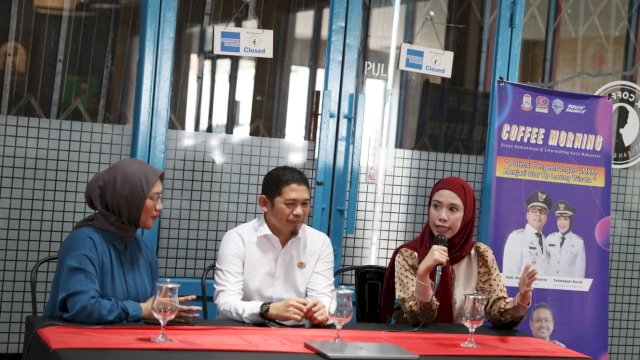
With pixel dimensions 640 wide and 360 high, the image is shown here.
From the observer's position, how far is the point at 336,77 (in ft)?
14.7

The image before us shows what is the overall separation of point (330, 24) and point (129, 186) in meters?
1.92

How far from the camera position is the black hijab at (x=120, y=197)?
9.37 ft

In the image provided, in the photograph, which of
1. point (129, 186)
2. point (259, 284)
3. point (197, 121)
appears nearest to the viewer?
point (129, 186)

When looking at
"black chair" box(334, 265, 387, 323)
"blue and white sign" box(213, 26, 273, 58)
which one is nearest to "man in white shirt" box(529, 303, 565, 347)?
"black chair" box(334, 265, 387, 323)

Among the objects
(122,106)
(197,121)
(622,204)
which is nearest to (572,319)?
(622,204)

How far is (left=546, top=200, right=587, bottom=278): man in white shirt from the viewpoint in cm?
461

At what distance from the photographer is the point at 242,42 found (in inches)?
171

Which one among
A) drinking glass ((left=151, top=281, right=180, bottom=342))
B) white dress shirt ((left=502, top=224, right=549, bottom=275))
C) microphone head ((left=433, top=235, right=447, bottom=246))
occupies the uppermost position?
microphone head ((left=433, top=235, right=447, bottom=246))

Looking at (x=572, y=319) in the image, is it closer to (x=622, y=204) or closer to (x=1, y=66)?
(x=622, y=204)

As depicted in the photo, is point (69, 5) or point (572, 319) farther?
point (572, 319)

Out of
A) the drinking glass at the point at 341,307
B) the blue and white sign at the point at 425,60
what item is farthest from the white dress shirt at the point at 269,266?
the blue and white sign at the point at 425,60

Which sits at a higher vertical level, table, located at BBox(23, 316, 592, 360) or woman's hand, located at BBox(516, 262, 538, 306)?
woman's hand, located at BBox(516, 262, 538, 306)

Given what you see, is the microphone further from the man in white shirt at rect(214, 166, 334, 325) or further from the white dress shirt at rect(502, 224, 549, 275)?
the white dress shirt at rect(502, 224, 549, 275)

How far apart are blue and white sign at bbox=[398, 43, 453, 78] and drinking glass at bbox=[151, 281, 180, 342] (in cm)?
250
